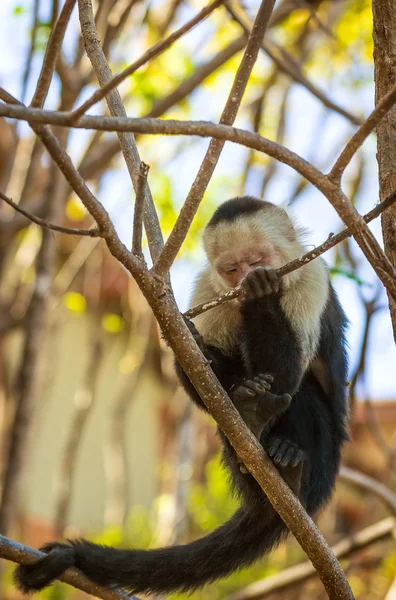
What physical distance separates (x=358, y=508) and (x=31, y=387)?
18.3 ft

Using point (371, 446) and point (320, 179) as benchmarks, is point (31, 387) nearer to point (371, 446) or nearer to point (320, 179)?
point (320, 179)

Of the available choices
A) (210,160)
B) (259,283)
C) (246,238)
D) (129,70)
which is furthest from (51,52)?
(246,238)

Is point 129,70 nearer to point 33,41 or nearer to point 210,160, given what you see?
point 210,160

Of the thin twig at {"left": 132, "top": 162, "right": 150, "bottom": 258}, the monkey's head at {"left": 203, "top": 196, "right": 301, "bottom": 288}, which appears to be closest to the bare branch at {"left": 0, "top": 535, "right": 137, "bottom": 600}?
the thin twig at {"left": 132, "top": 162, "right": 150, "bottom": 258}

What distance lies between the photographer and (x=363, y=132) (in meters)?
2.02

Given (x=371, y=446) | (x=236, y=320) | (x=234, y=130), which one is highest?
(x=234, y=130)

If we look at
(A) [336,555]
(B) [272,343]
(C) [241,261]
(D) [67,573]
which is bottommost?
(A) [336,555]

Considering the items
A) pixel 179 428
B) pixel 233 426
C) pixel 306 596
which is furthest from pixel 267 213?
pixel 306 596

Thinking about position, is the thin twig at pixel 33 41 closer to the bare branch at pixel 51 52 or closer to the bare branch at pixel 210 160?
the bare branch at pixel 210 160

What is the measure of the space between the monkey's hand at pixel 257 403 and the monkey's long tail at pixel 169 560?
0.49m

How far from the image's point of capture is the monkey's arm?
10.3ft

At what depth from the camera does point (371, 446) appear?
9586 millimetres

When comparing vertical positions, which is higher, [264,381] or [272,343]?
[272,343]

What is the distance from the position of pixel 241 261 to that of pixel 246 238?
134mm
